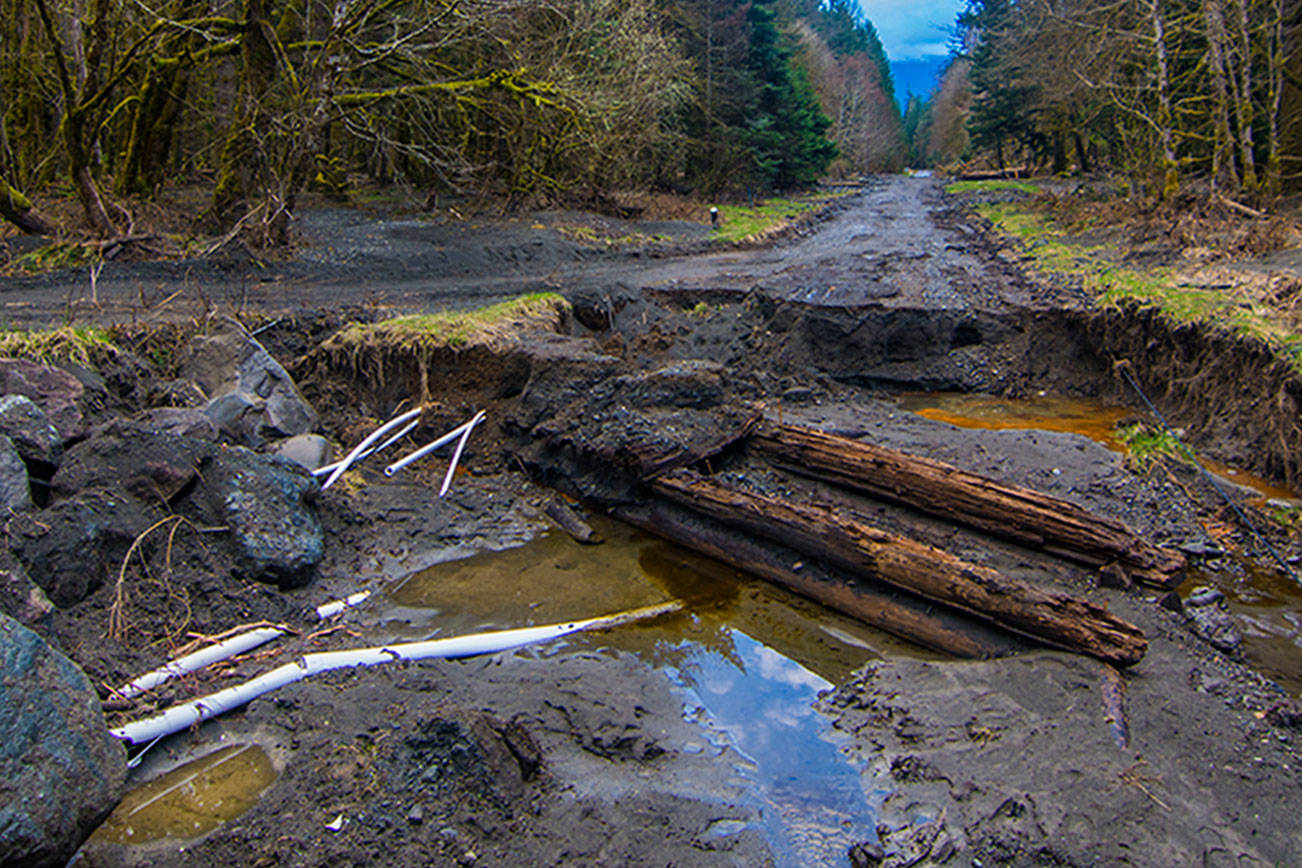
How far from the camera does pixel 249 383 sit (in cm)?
695

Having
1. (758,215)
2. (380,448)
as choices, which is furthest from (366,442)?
(758,215)

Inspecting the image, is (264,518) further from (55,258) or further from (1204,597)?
(55,258)

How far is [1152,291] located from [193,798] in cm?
1092

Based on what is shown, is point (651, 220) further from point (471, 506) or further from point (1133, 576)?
point (1133, 576)

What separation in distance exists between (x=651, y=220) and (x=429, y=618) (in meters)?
17.0

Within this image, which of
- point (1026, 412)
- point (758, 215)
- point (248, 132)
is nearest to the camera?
point (1026, 412)

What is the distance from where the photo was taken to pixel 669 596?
536 centimetres

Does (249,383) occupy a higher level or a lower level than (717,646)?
higher

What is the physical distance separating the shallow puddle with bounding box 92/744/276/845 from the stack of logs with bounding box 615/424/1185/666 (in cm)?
333

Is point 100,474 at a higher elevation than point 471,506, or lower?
higher

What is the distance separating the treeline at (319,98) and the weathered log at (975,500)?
946 centimetres

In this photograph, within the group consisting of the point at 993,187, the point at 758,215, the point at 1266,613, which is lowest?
the point at 1266,613

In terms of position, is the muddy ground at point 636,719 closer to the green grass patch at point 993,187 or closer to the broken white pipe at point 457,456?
the broken white pipe at point 457,456

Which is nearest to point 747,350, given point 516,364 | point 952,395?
point 952,395
